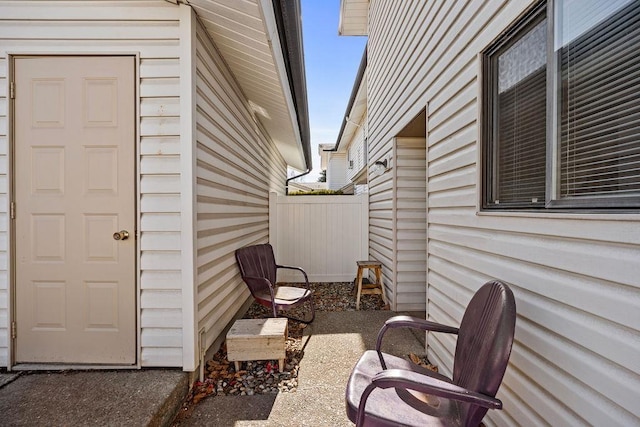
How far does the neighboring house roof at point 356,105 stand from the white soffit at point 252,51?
2.20 metres

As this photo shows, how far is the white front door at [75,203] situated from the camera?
2.29 m

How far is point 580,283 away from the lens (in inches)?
46.6

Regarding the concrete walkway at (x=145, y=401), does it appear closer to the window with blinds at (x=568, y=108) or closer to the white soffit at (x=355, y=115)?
the window with blinds at (x=568, y=108)

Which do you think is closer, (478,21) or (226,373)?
(478,21)

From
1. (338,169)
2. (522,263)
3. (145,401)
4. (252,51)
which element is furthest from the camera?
(338,169)

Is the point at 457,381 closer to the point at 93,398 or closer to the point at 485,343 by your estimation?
the point at 485,343

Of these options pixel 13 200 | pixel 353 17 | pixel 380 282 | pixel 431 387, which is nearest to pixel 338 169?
pixel 353 17

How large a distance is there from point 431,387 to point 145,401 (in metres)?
1.75

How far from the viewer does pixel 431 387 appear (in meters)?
1.17

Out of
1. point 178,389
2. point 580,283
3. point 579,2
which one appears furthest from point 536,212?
point 178,389

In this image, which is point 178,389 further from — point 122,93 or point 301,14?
point 301,14

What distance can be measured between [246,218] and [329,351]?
2.05 meters

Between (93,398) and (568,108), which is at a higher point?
(568,108)

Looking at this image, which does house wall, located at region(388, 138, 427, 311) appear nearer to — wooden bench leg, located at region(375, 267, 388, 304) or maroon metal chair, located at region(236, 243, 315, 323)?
wooden bench leg, located at region(375, 267, 388, 304)
